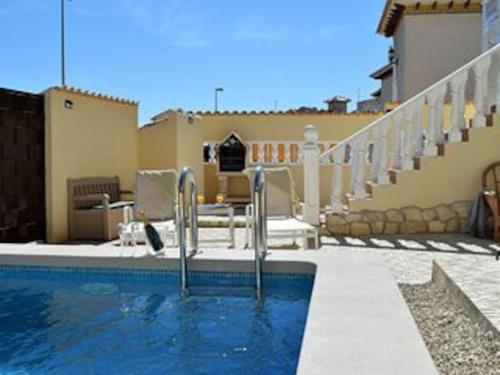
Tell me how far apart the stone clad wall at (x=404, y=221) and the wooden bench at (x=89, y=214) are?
3.68 meters

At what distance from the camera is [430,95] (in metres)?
9.43

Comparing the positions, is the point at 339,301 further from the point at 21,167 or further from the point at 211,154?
the point at 211,154

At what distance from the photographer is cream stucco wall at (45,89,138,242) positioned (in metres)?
9.47

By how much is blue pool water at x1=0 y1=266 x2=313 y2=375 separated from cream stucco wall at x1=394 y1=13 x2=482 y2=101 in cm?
1279

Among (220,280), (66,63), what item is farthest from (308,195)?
(66,63)

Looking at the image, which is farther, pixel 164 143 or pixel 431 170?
pixel 164 143

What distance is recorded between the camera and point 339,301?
4.09 meters

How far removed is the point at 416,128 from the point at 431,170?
810mm

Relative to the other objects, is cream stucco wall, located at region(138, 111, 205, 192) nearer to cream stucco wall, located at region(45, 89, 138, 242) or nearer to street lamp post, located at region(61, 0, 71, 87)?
cream stucco wall, located at region(45, 89, 138, 242)

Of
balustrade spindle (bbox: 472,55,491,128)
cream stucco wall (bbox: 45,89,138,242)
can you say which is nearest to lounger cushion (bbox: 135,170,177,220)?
cream stucco wall (bbox: 45,89,138,242)

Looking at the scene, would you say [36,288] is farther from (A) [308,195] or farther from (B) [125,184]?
(B) [125,184]

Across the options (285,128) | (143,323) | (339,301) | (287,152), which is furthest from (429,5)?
(339,301)

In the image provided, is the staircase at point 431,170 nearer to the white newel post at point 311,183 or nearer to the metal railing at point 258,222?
the white newel post at point 311,183

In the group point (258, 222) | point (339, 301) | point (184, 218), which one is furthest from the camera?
point (184, 218)
